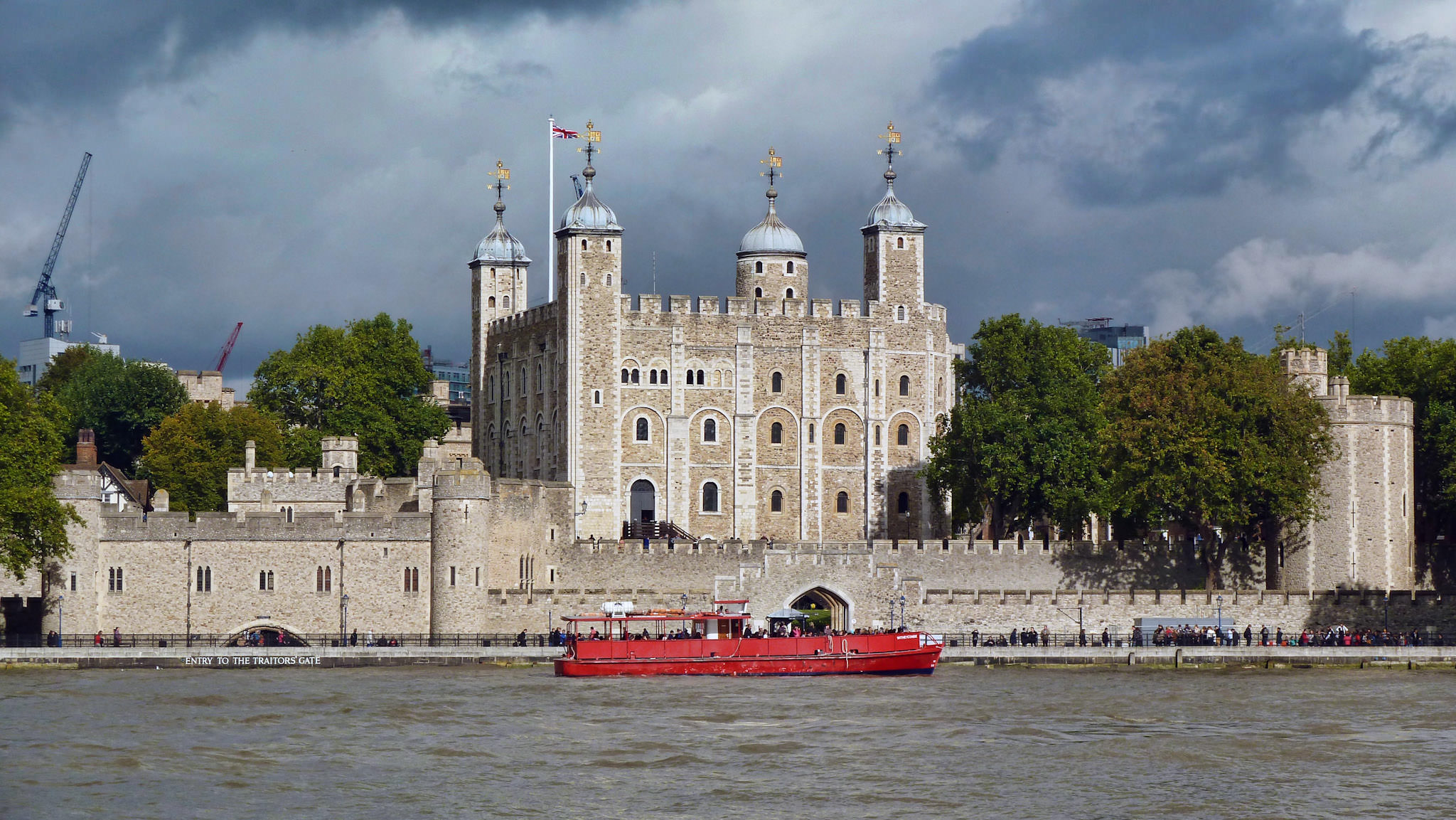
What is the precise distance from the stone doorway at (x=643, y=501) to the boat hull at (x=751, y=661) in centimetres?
2068

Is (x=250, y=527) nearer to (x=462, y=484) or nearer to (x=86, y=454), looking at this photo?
(x=462, y=484)

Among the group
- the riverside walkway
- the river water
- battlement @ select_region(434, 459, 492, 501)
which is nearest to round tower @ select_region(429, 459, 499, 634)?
battlement @ select_region(434, 459, 492, 501)

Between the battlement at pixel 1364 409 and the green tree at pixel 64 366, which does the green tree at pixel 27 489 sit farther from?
the green tree at pixel 64 366

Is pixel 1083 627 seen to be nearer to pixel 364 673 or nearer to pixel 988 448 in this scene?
pixel 988 448

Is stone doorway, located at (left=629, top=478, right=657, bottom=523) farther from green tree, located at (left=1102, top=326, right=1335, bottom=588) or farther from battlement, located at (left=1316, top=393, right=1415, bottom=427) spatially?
battlement, located at (left=1316, top=393, right=1415, bottom=427)

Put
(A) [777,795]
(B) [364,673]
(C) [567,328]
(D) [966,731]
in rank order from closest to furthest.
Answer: (A) [777,795], (D) [966,731], (B) [364,673], (C) [567,328]

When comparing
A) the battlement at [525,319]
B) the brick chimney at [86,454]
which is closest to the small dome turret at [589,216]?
the battlement at [525,319]

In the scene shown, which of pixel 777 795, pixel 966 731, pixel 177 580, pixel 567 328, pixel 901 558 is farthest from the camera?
pixel 567 328

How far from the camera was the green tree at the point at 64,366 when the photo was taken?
109m

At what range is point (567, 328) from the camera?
85.6 metres

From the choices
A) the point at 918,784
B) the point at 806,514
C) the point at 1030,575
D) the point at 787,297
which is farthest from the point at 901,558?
the point at 918,784

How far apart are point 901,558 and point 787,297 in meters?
17.7

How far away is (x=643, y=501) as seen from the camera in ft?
284

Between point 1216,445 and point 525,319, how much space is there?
2883 centimetres
